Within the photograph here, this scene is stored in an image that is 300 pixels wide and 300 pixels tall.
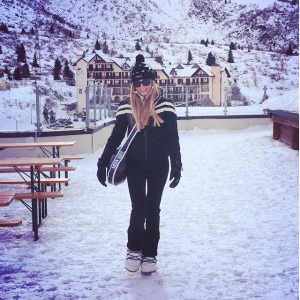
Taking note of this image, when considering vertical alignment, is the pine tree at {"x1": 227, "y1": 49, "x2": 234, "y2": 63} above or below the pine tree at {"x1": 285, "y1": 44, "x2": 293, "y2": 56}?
below

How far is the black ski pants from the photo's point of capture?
2.24m

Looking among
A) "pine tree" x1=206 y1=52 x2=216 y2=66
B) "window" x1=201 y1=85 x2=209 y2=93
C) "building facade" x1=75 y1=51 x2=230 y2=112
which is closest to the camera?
"building facade" x1=75 y1=51 x2=230 y2=112

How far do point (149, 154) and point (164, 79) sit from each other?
8.01 meters

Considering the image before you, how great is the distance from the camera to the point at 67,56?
8.10 m

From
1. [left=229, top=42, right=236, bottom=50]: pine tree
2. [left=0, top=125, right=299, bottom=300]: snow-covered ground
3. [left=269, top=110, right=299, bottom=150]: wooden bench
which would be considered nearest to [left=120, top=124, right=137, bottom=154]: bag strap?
[left=0, top=125, right=299, bottom=300]: snow-covered ground

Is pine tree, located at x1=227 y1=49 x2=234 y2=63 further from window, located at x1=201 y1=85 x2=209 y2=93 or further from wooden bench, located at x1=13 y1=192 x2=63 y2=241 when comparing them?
wooden bench, located at x1=13 y1=192 x2=63 y2=241

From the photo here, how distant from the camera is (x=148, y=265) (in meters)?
2.30

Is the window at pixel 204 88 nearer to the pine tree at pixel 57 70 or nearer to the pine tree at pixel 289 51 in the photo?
the pine tree at pixel 289 51

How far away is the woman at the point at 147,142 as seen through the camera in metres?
2.22

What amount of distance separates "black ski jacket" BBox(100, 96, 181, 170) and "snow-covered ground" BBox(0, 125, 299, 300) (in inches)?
22.5

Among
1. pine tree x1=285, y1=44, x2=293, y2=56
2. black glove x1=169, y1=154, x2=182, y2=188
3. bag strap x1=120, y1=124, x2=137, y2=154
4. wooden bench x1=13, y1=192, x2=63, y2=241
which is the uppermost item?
pine tree x1=285, y1=44, x2=293, y2=56

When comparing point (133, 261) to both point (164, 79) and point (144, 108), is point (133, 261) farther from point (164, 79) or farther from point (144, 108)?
point (164, 79)

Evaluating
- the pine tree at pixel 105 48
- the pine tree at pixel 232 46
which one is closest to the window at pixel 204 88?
the pine tree at pixel 232 46

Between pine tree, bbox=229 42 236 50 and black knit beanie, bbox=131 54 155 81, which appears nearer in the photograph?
black knit beanie, bbox=131 54 155 81
